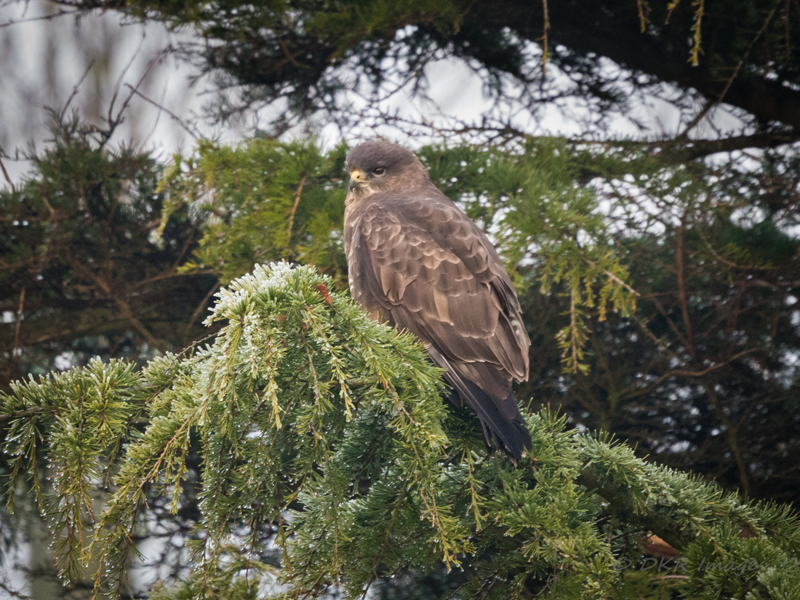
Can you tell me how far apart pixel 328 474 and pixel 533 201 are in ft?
4.75

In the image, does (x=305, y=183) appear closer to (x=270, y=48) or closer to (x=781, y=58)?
(x=270, y=48)

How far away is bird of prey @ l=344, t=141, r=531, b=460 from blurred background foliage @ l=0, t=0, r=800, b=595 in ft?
0.95

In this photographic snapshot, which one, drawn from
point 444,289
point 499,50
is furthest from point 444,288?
point 499,50

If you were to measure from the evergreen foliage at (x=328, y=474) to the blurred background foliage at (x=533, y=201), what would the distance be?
0.82m

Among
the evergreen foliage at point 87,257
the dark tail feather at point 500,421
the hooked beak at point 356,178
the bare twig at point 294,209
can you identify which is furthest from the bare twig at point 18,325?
the dark tail feather at point 500,421

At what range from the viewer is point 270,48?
10.2ft

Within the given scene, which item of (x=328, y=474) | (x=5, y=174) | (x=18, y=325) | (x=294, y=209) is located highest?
(x=5, y=174)

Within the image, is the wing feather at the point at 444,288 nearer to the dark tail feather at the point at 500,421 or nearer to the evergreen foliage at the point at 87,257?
the dark tail feather at the point at 500,421

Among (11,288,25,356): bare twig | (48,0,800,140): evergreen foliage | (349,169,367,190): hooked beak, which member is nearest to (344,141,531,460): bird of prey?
(349,169,367,190): hooked beak

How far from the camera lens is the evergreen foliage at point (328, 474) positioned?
45.3 inches

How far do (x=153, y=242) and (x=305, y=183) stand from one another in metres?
0.99

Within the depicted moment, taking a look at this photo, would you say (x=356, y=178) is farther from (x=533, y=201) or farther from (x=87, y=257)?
(x=87, y=257)

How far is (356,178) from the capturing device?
258 centimetres

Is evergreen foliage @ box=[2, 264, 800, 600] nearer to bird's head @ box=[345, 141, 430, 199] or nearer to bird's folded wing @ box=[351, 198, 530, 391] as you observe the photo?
bird's folded wing @ box=[351, 198, 530, 391]
